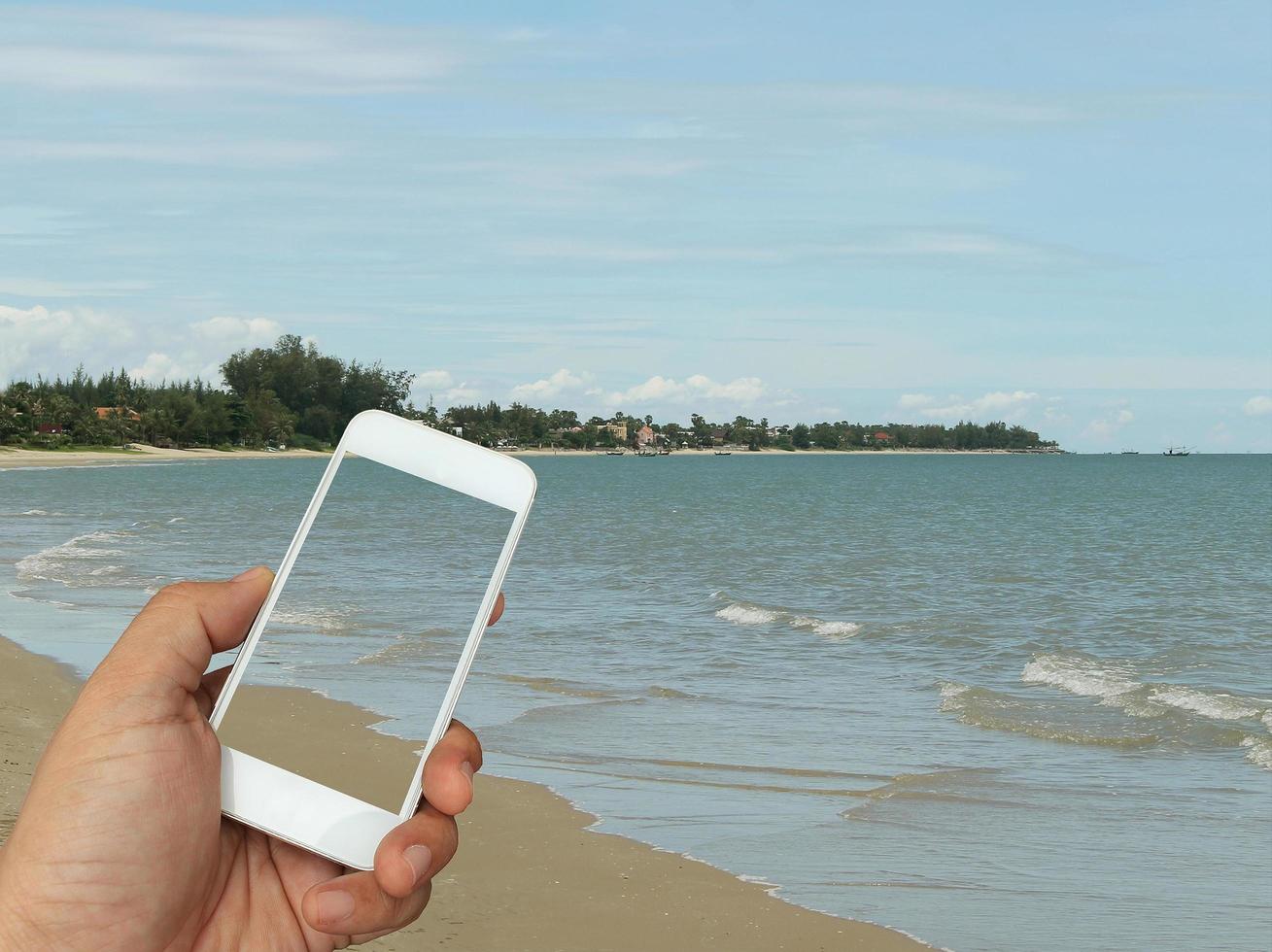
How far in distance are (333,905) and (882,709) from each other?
450 inches

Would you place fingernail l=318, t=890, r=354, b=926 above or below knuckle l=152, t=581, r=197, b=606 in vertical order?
below

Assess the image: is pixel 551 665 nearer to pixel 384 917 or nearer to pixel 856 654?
pixel 856 654

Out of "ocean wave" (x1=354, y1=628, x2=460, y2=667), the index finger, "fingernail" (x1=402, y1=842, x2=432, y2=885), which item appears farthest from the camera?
"ocean wave" (x1=354, y1=628, x2=460, y2=667)

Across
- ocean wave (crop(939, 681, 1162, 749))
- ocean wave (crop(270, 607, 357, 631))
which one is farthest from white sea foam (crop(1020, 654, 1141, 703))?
ocean wave (crop(270, 607, 357, 631))

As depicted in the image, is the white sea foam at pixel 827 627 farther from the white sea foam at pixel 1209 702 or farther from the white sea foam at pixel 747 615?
the white sea foam at pixel 1209 702

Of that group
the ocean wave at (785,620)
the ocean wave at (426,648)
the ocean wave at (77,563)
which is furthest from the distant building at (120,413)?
the ocean wave at (426,648)

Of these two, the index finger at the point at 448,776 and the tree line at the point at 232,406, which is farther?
the tree line at the point at 232,406

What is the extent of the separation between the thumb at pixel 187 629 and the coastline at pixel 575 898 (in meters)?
3.51

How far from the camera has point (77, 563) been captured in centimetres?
2544

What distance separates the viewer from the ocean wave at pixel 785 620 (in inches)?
762

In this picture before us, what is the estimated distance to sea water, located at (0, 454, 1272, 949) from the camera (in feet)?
24.4

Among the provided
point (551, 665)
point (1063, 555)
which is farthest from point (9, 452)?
point (551, 665)

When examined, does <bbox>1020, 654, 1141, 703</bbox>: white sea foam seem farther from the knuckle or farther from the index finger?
the knuckle

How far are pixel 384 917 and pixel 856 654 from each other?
1547 cm
